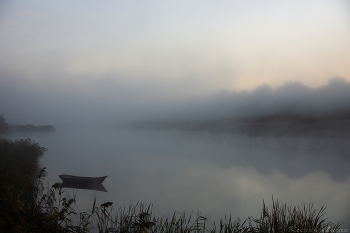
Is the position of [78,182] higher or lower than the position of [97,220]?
higher

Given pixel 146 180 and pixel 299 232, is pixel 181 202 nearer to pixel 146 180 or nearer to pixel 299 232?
pixel 146 180

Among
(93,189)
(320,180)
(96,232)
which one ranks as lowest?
(96,232)

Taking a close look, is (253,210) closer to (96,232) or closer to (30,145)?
(96,232)

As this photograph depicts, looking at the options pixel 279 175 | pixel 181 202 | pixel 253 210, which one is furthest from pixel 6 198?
pixel 279 175

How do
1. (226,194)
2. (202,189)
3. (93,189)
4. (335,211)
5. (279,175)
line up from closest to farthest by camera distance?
(93,189), (335,211), (226,194), (202,189), (279,175)

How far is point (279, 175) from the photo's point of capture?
32.2 m

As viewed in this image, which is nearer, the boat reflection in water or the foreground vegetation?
the foreground vegetation

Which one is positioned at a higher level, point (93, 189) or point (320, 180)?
point (320, 180)

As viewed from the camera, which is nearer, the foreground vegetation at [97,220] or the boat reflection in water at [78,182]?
the foreground vegetation at [97,220]

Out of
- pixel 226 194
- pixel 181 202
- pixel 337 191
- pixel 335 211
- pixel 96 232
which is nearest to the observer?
pixel 96 232

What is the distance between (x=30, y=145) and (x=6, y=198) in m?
14.4

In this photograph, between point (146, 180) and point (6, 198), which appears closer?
point (6, 198)

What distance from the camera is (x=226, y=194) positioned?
19.9m

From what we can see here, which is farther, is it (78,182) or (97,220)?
(78,182)
